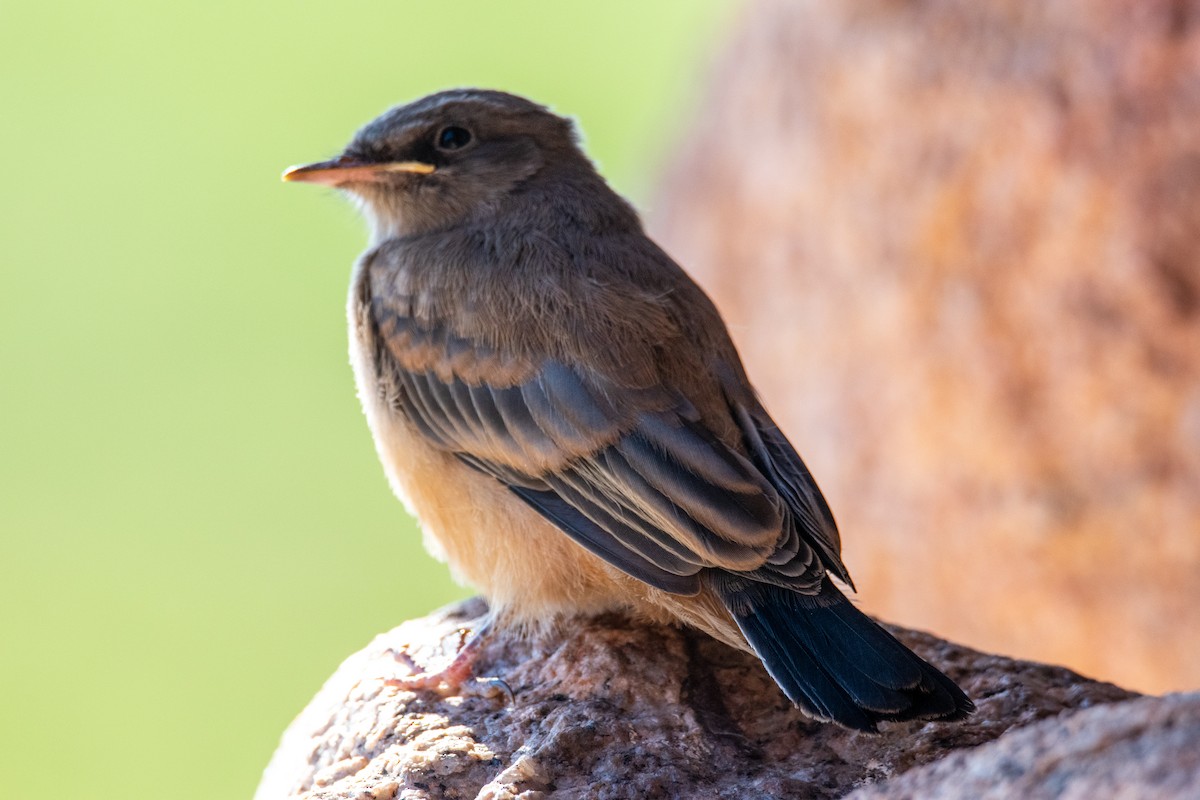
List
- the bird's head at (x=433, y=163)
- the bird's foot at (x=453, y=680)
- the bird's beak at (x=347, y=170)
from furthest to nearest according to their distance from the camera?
the bird's head at (x=433, y=163)
the bird's beak at (x=347, y=170)
the bird's foot at (x=453, y=680)

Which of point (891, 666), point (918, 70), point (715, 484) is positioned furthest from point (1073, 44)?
point (891, 666)

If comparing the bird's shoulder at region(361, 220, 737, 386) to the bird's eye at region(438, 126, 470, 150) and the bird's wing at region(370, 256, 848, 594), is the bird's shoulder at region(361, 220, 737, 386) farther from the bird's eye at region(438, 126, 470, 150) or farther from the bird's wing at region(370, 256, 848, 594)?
the bird's eye at region(438, 126, 470, 150)

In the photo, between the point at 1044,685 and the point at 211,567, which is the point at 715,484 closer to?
the point at 1044,685

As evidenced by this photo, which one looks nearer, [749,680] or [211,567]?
[749,680]

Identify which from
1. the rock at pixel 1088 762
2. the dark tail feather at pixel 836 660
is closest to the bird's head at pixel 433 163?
the dark tail feather at pixel 836 660

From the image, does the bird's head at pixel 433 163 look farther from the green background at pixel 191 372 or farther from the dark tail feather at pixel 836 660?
the green background at pixel 191 372

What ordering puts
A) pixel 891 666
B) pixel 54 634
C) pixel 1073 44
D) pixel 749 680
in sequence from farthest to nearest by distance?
1. pixel 54 634
2. pixel 1073 44
3. pixel 749 680
4. pixel 891 666

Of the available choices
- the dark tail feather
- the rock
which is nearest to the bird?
the dark tail feather
